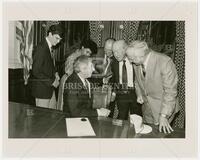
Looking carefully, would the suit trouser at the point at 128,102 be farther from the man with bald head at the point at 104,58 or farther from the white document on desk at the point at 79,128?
the white document on desk at the point at 79,128

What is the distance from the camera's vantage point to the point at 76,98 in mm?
2156

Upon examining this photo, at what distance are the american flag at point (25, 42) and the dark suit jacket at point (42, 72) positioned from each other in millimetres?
40

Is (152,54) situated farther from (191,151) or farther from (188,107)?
(191,151)

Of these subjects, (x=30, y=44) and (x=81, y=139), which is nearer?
(x=81, y=139)

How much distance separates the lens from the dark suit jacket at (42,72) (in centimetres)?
221

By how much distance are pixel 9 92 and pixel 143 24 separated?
0.99 m

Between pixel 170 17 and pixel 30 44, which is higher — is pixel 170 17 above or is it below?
above

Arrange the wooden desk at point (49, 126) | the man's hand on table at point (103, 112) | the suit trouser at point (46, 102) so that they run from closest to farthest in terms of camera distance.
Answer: the wooden desk at point (49, 126)
the man's hand on table at point (103, 112)
the suit trouser at point (46, 102)

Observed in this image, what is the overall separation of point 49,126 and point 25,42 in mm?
654

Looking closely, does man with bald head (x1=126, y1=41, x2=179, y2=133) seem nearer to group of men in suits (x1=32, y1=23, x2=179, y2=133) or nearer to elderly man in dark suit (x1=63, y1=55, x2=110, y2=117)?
group of men in suits (x1=32, y1=23, x2=179, y2=133)

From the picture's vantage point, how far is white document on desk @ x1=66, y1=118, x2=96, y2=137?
6.11 feet

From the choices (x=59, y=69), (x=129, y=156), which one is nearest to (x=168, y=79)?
(x=129, y=156)

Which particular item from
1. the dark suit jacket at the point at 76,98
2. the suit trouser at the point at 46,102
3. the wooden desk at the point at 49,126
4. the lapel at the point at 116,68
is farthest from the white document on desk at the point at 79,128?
the lapel at the point at 116,68
